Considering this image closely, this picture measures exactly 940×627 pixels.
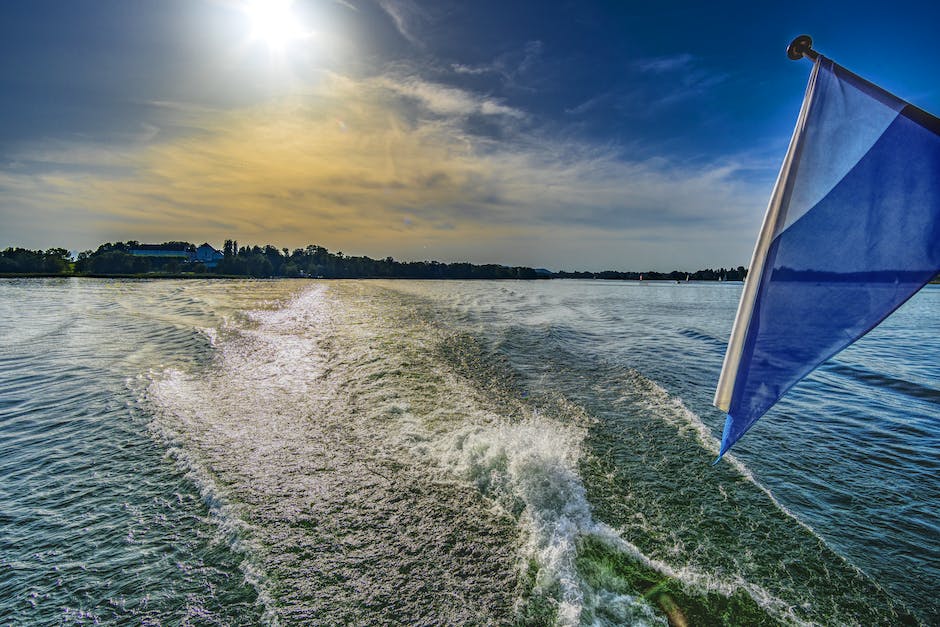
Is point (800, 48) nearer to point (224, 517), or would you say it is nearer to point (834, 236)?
point (834, 236)

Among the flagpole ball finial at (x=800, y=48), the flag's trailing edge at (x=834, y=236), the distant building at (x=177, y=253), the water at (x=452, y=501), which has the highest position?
the distant building at (x=177, y=253)

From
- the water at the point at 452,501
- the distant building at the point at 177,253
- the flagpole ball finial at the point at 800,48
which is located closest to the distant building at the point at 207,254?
the distant building at the point at 177,253

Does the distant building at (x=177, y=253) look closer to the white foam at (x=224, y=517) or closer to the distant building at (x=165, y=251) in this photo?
the distant building at (x=165, y=251)

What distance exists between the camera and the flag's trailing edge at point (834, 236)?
7.89ft

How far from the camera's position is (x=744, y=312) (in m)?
2.65

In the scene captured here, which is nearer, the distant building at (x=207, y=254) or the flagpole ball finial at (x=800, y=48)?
the flagpole ball finial at (x=800, y=48)

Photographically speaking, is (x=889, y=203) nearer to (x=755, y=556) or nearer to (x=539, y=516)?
(x=755, y=556)

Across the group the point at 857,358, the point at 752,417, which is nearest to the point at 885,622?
the point at 752,417

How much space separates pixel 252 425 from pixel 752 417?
7476 millimetres

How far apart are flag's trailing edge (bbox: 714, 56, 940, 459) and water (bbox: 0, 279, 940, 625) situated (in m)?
2.16

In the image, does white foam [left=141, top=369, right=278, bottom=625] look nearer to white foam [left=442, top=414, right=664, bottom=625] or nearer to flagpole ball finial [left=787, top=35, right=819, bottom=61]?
white foam [left=442, top=414, right=664, bottom=625]

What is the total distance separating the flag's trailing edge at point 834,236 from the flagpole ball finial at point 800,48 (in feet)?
0.37

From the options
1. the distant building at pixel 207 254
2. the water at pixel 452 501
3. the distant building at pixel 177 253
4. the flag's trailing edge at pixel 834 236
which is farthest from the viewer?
the distant building at pixel 207 254

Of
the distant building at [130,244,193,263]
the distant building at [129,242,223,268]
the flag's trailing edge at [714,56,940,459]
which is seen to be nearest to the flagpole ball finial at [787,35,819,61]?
the flag's trailing edge at [714,56,940,459]
